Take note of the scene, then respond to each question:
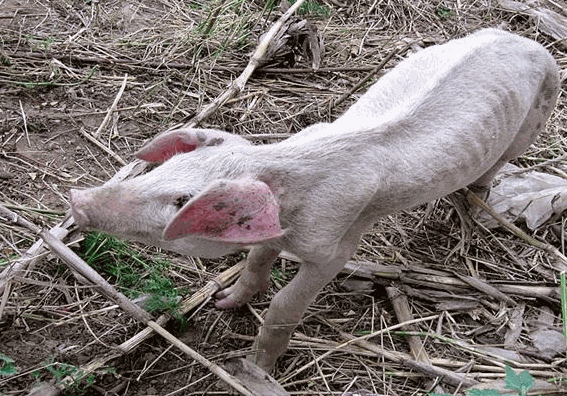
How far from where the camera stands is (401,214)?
14.6 feet

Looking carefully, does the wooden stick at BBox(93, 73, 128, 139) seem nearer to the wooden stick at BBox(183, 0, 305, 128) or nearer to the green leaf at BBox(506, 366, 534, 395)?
the wooden stick at BBox(183, 0, 305, 128)

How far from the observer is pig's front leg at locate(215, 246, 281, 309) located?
351 centimetres

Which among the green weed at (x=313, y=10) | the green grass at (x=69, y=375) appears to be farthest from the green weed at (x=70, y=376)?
the green weed at (x=313, y=10)

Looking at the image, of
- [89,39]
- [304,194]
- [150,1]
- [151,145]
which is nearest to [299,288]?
[304,194]

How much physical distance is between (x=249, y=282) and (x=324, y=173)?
2.99ft

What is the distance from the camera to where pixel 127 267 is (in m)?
3.70

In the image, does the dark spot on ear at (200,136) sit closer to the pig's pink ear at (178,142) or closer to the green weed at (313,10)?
the pig's pink ear at (178,142)

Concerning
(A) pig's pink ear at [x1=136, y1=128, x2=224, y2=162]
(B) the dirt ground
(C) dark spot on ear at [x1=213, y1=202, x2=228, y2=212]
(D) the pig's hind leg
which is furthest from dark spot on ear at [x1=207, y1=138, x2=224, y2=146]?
(D) the pig's hind leg

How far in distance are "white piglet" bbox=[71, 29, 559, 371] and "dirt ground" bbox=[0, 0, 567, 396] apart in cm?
42

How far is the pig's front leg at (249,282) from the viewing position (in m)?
3.51

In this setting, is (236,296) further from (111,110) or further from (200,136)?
(111,110)

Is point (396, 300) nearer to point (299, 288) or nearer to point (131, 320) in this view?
point (299, 288)

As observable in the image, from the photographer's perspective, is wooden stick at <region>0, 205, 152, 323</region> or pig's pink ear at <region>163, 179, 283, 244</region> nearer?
pig's pink ear at <region>163, 179, 283, 244</region>

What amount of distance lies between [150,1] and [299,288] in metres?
3.34
